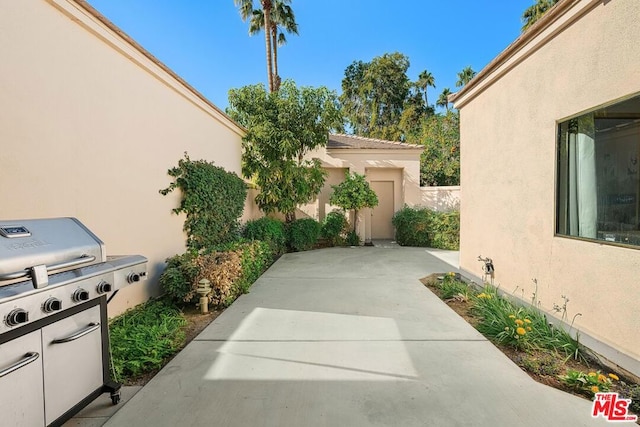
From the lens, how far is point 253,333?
3.90 metres

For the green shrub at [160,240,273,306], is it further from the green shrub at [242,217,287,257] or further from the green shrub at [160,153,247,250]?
the green shrub at [242,217,287,257]

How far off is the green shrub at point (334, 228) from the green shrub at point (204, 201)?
16.0 feet

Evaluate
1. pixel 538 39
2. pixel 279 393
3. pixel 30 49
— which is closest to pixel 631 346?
pixel 279 393

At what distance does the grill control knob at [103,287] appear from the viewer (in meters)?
2.16

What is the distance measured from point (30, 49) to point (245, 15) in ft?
48.3

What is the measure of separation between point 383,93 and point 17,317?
89.4 feet

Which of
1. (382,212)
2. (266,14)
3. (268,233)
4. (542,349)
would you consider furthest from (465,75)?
(542,349)

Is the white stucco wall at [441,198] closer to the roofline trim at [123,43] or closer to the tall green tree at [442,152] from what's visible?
the tall green tree at [442,152]

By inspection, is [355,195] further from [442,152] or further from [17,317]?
[17,317]

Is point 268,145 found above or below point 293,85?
below

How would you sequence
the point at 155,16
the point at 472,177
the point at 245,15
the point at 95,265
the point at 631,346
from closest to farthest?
1. the point at 95,265
2. the point at 631,346
3. the point at 472,177
4. the point at 155,16
5. the point at 245,15

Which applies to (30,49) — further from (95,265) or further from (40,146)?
(95,265)

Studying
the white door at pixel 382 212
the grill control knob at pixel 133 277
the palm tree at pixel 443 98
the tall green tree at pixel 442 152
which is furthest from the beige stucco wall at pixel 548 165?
the palm tree at pixel 443 98

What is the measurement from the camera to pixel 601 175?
3361 mm
